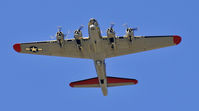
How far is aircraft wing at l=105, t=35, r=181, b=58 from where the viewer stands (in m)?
34.0

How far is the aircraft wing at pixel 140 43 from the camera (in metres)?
34.0

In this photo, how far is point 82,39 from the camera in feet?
110

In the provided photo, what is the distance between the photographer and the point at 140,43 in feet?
113

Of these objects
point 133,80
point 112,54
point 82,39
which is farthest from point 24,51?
point 133,80

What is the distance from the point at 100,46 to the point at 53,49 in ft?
16.7

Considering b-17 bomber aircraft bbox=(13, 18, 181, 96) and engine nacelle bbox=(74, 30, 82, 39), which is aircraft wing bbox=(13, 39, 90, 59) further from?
engine nacelle bbox=(74, 30, 82, 39)

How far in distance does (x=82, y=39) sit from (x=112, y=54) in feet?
12.1

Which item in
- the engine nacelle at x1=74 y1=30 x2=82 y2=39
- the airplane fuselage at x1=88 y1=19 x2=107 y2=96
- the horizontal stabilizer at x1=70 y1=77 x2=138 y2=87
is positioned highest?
the engine nacelle at x1=74 y1=30 x2=82 y2=39

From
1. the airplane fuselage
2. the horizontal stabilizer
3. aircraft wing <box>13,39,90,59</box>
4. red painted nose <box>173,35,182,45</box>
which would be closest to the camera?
the airplane fuselage

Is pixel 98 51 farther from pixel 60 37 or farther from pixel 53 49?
pixel 53 49

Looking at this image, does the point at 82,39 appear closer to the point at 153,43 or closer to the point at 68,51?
the point at 68,51

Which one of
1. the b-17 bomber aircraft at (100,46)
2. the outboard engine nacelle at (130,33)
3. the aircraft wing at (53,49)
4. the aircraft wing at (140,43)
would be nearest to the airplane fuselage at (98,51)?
the b-17 bomber aircraft at (100,46)

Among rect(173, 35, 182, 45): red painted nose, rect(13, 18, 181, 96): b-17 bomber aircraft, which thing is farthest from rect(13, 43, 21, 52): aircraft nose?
rect(173, 35, 182, 45): red painted nose

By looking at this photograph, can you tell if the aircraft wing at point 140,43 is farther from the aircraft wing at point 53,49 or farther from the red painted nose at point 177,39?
the aircraft wing at point 53,49
